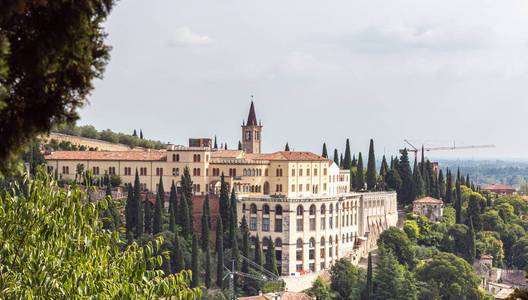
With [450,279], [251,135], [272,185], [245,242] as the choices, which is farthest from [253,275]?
[251,135]

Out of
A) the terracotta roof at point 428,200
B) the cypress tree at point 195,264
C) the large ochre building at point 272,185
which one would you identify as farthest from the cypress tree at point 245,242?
the terracotta roof at point 428,200

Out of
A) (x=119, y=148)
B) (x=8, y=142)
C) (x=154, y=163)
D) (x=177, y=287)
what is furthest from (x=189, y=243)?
(x=8, y=142)

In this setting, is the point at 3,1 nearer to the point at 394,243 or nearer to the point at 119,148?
the point at 394,243

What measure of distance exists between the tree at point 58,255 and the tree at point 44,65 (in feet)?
17.9

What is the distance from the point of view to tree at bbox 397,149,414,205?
100 metres

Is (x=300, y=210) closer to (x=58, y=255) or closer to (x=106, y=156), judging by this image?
(x=106, y=156)

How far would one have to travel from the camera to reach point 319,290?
71.1 metres

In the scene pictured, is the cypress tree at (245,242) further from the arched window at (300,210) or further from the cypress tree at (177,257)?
the cypress tree at (177,257)

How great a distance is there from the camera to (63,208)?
16094 millimetres

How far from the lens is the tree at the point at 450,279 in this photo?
245 feet

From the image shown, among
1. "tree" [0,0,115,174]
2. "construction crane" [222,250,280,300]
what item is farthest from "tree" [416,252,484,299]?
"tree" [0,0,115,174]

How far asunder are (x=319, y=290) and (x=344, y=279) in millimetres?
3640

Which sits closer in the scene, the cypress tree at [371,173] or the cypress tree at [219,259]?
the cypress tree at [219,259]

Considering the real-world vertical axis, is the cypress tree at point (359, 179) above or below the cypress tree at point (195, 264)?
above
